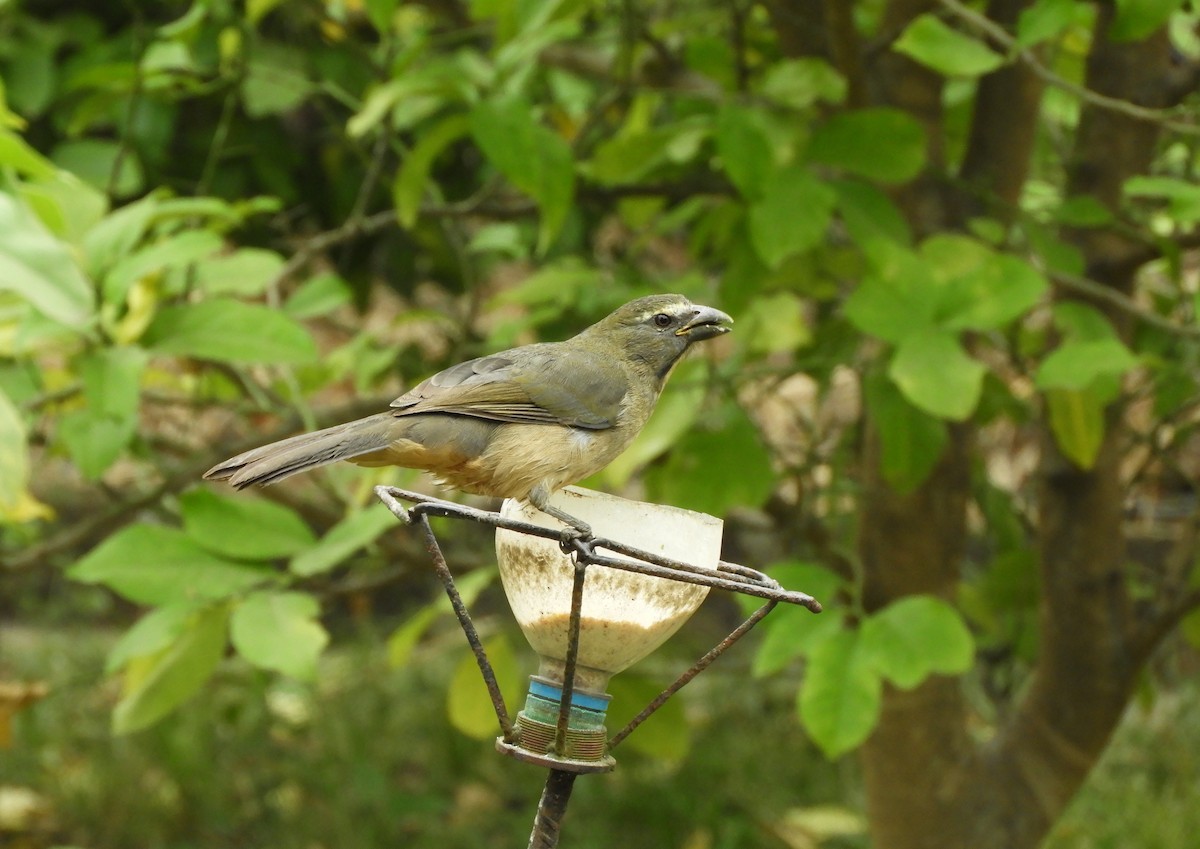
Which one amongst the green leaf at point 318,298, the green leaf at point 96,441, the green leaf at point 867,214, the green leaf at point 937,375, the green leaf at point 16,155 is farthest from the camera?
the green leaf at point 318,298

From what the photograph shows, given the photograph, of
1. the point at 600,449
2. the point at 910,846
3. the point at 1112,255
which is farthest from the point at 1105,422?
the point at 600,449

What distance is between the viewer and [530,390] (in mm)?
2439

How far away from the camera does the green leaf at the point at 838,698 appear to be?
2518mm

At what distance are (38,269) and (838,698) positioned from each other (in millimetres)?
1593

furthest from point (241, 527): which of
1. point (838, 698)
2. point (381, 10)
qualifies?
point (838, 698)

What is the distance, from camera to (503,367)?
8.07 ft

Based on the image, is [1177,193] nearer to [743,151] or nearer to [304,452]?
[743,151]

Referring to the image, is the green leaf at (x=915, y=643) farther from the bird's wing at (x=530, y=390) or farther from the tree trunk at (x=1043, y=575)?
the tree trunk at (x=1043, y=575)

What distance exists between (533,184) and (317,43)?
1855mm

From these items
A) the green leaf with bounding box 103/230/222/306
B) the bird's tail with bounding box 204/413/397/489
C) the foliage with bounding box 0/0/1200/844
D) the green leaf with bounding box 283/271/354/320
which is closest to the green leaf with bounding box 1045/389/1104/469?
the foliage with bounding box 0/0/1200/844

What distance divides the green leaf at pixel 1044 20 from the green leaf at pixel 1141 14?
0.09m

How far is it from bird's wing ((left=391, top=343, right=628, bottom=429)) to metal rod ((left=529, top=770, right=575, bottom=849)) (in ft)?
2.40

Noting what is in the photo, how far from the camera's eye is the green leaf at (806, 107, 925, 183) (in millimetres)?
2814

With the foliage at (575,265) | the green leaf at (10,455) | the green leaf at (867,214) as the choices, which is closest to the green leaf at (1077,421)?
the foliage at (575,265)
